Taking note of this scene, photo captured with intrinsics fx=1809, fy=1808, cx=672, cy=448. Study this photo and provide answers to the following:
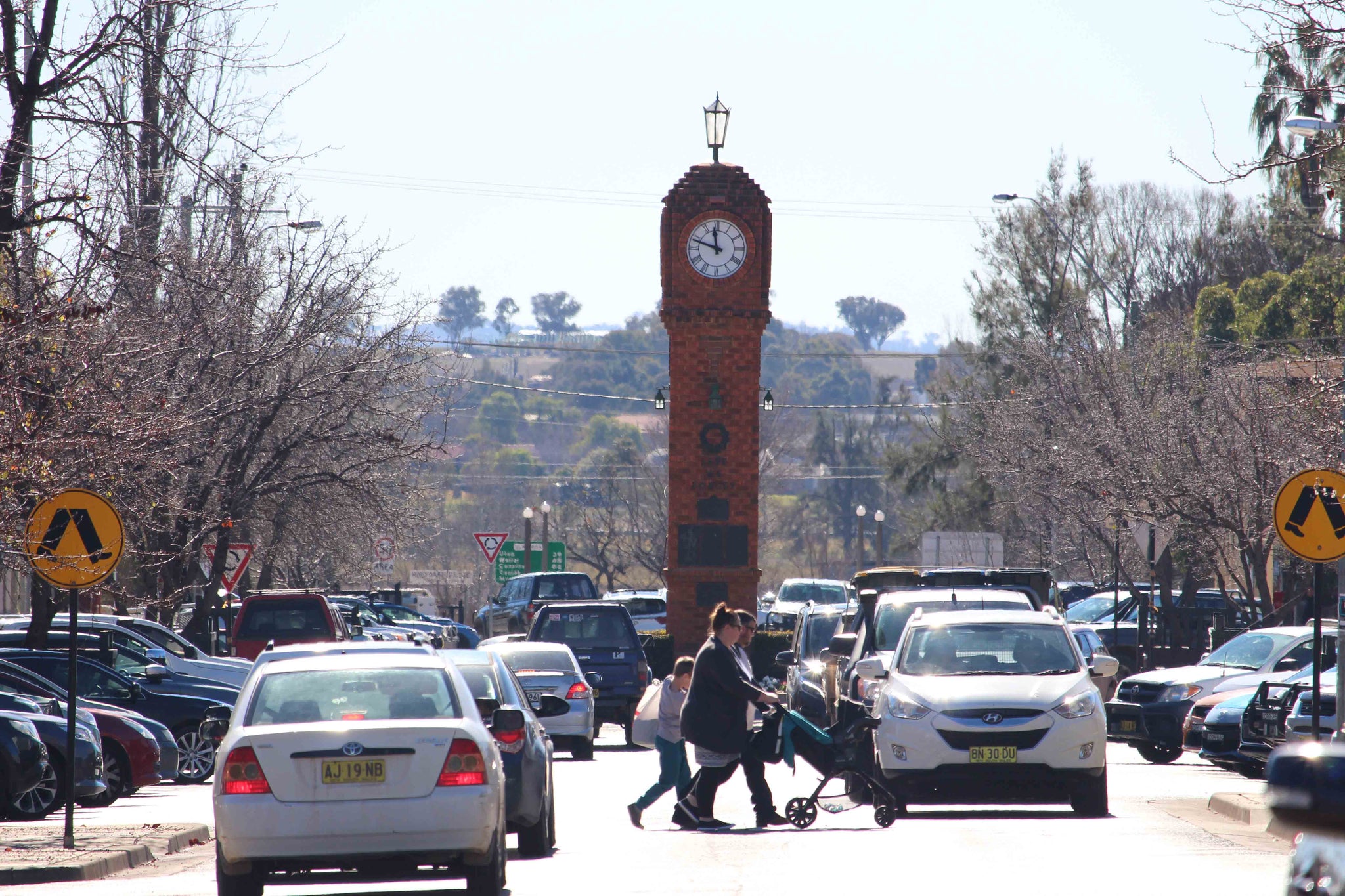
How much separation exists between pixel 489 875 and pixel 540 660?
496 inches

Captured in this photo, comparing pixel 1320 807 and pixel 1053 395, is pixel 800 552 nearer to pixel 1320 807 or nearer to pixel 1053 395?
pixel 1053 395

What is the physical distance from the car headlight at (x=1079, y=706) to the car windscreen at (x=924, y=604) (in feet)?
11.2

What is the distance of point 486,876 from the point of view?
392 inches

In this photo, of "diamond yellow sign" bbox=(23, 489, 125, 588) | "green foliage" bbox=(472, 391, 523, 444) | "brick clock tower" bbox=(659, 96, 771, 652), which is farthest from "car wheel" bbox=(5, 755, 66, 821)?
"green foliage" bbox=(472, 391, 523, 444)

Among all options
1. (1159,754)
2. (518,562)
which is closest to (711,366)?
(1159,754)

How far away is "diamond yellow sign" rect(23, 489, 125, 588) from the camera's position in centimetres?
1354

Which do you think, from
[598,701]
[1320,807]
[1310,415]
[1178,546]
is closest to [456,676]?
[1320,807]

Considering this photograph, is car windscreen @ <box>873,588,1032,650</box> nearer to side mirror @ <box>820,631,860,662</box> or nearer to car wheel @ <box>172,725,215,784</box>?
side mirror @ <box>820,631,860,662</box>

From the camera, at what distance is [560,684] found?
72.4ft

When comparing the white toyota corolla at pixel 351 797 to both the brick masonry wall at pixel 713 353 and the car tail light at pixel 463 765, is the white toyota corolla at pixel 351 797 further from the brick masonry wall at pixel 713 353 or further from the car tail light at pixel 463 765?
the brick masonry wall at pixel 713 353

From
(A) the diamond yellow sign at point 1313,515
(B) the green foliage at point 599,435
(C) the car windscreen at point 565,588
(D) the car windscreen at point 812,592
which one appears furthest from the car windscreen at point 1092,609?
(B) the green foliage at point 599,435

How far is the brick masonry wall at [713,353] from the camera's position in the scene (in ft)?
126

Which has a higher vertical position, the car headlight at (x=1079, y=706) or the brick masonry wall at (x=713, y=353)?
the brick masonry wall at (x=713, y=353)

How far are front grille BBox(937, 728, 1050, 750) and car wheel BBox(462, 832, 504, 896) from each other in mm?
5133
